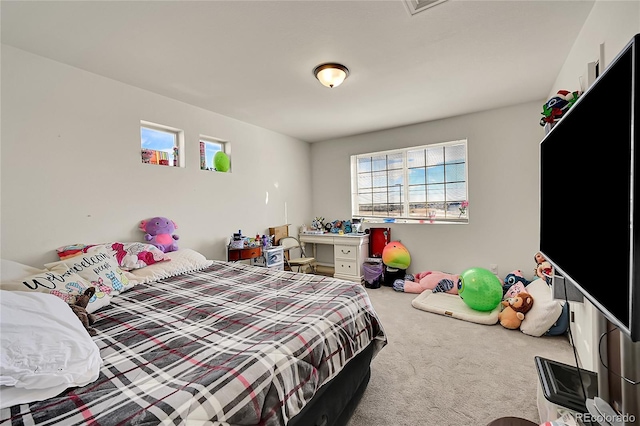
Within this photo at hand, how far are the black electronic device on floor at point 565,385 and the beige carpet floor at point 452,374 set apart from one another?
1.63 ft

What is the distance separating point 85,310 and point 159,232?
1.44 metres

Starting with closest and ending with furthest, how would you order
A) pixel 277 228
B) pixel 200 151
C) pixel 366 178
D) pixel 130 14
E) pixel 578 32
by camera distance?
pixel 130 14
pixel 578 32
pixel 200 151
pixel 277 228
pixel 366 178

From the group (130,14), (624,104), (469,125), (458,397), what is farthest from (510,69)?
(130,14)

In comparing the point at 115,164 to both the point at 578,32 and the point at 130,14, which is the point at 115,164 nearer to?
the point at 130,14

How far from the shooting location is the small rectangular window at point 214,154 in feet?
11.6

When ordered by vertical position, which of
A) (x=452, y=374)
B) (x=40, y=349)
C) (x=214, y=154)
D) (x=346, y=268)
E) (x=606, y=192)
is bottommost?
(x=452, y=374)

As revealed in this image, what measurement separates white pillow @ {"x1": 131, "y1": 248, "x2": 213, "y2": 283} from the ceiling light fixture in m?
2.17

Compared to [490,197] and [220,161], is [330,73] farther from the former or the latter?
[490,197]

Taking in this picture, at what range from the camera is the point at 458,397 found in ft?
5.94

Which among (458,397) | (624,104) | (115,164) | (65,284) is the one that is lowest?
(458,397)

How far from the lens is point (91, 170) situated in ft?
8.21

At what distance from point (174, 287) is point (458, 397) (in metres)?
2.22

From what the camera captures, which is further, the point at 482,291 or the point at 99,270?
the point at 482,291

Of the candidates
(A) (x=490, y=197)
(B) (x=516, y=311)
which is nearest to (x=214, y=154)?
(A) (x=490, y=197)
